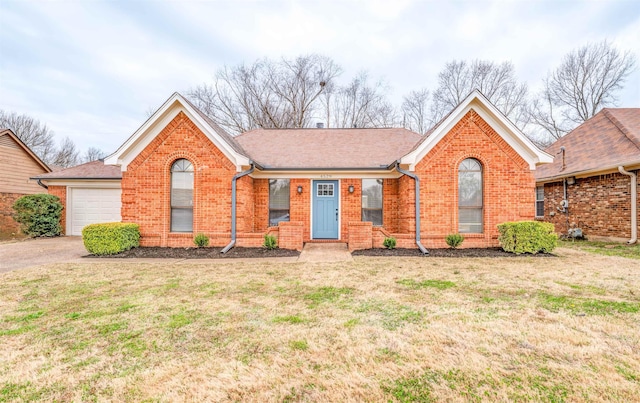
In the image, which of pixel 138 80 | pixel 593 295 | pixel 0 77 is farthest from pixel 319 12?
pixel 0 77

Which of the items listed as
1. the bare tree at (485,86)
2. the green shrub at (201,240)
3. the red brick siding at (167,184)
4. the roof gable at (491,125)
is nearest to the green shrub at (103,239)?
the red brick siding at (167,184)

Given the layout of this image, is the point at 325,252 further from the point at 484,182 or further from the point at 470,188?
the point at 484,182

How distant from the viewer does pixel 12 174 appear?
16094 mm

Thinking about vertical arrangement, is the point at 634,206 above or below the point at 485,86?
below

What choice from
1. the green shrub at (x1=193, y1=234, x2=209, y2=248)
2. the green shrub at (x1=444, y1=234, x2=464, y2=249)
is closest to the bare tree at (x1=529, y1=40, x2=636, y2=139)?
→ the green shrub at (x1=444, y1=234, x2=464, y2=249)

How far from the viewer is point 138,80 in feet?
87.0

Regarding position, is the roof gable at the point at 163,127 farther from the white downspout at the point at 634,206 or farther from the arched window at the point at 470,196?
the white downspout at the point at 634,206

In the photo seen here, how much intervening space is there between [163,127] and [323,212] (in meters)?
6.27

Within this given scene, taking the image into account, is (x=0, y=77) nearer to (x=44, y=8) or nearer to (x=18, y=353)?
(x=44, y=8)

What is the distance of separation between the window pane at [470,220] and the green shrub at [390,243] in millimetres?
2385

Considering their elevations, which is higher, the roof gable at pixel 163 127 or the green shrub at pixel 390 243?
the roof gable at pixel 163 127

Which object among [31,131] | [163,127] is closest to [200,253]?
[163,127]

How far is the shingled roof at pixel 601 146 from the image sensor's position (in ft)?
35.4

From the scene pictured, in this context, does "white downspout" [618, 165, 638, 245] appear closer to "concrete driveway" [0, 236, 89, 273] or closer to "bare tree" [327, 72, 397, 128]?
"concrete driveway" [0, 236, 89, 273]
